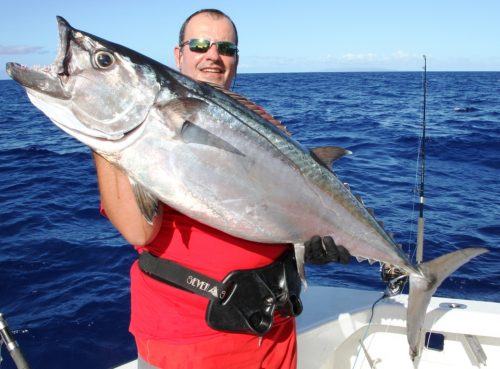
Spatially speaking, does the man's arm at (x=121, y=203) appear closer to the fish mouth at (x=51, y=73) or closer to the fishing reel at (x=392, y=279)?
the fish mouth at (x=51, y=73)

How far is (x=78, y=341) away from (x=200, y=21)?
4.10 metres

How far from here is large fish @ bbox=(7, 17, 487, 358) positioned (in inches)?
77.0

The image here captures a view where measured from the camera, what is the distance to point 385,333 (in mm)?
4168

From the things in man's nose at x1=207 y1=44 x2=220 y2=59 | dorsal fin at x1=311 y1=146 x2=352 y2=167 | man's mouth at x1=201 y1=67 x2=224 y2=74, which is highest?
man's nose at x1=207 y1=44 x2=220 y2=59

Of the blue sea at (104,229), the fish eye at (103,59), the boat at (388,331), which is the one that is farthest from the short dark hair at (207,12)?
the blue sea at (104,229)

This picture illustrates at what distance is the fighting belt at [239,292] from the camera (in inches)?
92.0

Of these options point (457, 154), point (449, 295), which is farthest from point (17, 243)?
point (457, 154)

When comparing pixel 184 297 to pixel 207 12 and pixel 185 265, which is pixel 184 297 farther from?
pixel 207 12

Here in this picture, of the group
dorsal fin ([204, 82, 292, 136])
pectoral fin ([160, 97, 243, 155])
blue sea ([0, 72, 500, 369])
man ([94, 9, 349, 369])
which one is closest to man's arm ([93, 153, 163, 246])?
man ([94, 9, 349, 369])

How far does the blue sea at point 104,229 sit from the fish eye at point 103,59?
3.91 meters

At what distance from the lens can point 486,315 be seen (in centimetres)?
385

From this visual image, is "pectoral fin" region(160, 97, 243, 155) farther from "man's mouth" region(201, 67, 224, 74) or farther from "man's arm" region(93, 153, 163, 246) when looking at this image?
"man's mouth" region(201, 67, 224, 74)

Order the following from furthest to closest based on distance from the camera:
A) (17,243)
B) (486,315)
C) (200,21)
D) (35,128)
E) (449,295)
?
(35,128)
(17,243)
(449,295)
(486,315)
(200,21)

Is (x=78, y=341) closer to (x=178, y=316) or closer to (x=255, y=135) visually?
(x=178, y=316)
